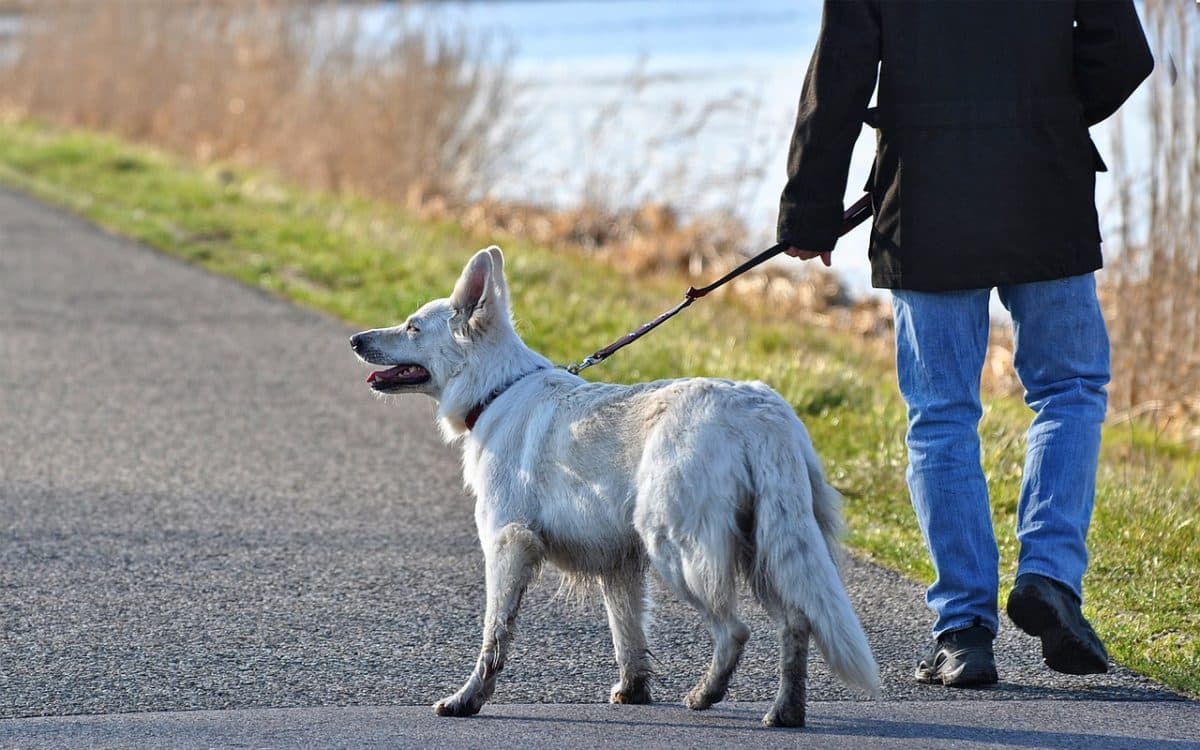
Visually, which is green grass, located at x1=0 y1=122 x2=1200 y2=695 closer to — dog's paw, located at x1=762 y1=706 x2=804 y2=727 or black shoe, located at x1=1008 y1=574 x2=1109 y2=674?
black shoe, located at x1=1008 y1=574 x2=1109 y2=674

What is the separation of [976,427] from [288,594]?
2488 mm

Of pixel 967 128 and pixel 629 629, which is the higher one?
pixel 967 128

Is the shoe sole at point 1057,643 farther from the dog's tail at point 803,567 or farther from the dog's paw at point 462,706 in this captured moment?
the dog's paw at point 462,706

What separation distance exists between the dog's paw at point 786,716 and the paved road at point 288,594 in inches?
5.2

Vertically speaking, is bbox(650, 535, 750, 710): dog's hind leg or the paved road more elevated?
bbox(650, 535, 750, 710): dog's hind leg

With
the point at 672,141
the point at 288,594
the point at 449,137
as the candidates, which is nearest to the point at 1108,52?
the point at 288,594

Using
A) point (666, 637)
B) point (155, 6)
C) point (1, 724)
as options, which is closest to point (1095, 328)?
point (666, 637)

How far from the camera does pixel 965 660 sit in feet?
15.7

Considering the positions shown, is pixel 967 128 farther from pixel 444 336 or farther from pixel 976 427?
pixel 444 336

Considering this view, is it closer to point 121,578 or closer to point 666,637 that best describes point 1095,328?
point 666,637

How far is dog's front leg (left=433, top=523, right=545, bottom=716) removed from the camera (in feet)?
15.0

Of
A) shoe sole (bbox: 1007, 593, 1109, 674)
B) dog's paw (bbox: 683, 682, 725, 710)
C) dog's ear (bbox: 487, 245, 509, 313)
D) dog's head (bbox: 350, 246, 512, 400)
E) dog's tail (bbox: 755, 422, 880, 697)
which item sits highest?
dog's ear (bbox: 487, 245, 509, 313)

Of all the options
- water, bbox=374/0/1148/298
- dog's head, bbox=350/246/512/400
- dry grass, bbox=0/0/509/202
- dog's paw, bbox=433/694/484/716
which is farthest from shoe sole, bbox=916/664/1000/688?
dry grass, bbox=0/0/509/202

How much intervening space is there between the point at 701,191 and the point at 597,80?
28.7 ft
